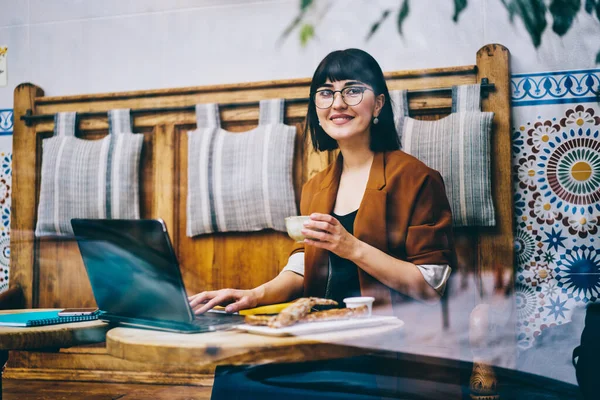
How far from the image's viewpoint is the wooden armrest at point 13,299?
49.1 inches

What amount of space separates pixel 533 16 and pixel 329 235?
0.56 metres

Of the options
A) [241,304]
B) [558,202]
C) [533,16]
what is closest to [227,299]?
[241,304]

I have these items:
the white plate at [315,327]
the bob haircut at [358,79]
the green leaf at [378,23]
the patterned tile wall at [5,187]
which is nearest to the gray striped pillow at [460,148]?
the bob haircut at [358,79]

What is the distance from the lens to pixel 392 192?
1120 millimetres

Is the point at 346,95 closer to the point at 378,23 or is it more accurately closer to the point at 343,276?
the point at 378,23

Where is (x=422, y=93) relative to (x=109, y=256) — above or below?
above

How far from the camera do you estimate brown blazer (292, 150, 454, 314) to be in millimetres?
1073

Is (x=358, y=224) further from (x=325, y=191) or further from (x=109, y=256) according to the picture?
(x=109, y=256)

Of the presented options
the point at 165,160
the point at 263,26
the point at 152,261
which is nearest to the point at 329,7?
the point at 263,26

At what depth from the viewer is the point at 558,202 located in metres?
1.03

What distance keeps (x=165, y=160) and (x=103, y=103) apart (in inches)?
7.5

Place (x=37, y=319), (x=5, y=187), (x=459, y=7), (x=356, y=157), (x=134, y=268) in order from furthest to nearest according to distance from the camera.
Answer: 1. (x=5, y=187)
2. (x=356, y=157)
3. (x=459, y=7)
4. (x=37, y=319)
5. (x=134, y=268)

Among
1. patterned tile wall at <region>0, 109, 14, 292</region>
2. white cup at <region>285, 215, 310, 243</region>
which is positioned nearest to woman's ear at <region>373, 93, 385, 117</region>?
white cup at <region>285, 215, 310, 243</region>

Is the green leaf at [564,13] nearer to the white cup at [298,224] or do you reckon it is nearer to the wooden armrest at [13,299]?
the white cup at [298,224]
